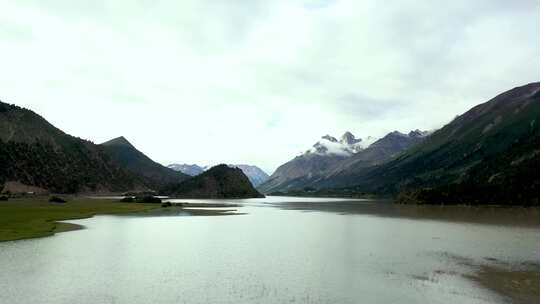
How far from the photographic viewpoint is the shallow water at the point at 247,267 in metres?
36.9

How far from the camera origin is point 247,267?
49250mm

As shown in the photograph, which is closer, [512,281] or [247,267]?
[512,281]

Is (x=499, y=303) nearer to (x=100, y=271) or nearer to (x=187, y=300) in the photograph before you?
(x=187, y=300)

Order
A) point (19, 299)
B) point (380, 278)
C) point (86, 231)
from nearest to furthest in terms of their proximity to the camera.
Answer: point (19, 299), point (380, 278), point (86, 231)


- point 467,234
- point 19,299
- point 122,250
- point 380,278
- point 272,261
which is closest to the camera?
point 19,299

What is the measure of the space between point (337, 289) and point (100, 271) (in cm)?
2249

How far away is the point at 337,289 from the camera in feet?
130

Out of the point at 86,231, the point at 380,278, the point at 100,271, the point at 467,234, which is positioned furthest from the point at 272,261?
the point at 467,234

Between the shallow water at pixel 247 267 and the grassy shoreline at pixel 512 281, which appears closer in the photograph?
the shallow water at pixel 247 267

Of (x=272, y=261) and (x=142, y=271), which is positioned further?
(x=272, y=261)

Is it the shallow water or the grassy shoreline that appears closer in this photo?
the shallow water

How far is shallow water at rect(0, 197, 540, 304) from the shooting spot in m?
36.9

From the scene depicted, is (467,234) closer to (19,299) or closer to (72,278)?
(72,278)

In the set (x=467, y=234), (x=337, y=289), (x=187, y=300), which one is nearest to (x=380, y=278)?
(x=337, y=289)
